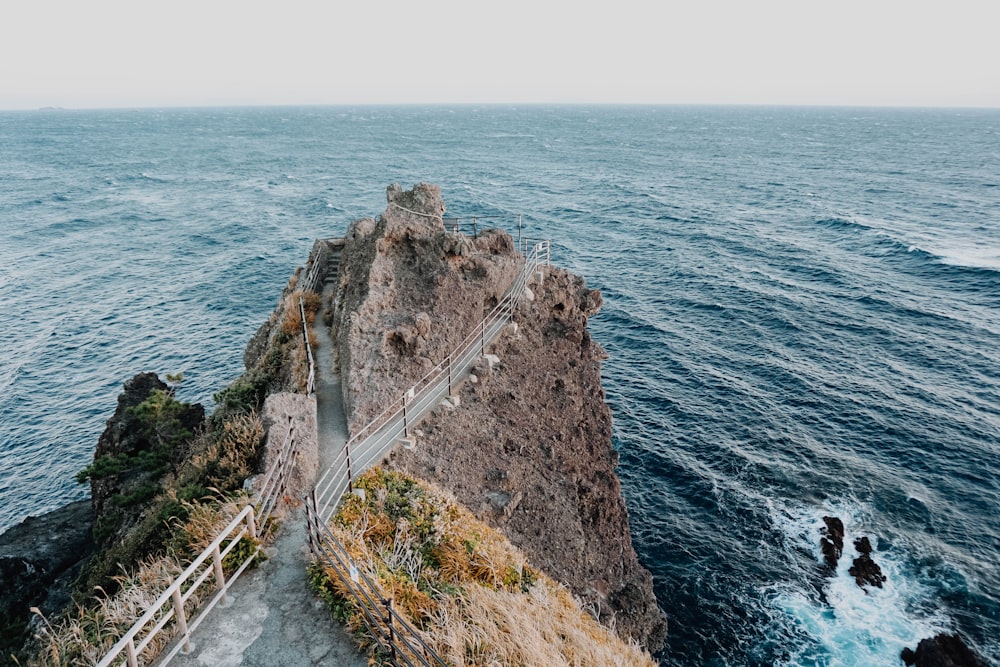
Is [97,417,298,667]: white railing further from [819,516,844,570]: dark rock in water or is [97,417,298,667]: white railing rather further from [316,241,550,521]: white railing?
[819,516,844,570]: dark rock in water

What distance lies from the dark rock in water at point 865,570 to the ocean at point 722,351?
381 millimetres

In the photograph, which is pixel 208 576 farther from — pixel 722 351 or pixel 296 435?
pixel 722 351

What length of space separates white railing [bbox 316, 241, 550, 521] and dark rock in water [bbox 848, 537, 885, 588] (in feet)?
52.9

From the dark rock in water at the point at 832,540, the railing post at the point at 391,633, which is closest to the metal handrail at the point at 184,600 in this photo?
the railing post at the point at 391,633

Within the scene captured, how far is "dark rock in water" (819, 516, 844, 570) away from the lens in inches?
917

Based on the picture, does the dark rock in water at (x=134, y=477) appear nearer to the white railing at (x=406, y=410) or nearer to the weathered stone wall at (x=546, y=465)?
the white railing at (x=406, y=410)

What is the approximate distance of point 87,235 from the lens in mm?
64750

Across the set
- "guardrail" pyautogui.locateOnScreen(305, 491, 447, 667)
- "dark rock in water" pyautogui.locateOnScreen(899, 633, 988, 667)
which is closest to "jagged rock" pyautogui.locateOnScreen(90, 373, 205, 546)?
"guardrail" pyautogui.locateOnScreen(305, 491, 447, 667)

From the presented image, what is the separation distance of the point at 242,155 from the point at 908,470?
13632 cm

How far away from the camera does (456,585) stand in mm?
10422

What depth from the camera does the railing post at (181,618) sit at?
Result: 813 centimetres

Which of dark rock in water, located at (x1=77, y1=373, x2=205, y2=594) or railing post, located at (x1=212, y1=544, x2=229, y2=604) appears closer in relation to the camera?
railing post, located at (x1=212, y1=544, x2=229, y2=604)

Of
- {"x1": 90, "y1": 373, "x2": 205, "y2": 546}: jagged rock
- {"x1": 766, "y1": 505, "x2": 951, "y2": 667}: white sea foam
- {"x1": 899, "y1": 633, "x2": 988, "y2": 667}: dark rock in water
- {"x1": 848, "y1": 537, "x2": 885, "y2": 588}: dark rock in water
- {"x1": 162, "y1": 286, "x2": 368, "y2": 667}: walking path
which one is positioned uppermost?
{"x1": 162, "y1": 286, "x2": 368, "y2": 667}: walking path

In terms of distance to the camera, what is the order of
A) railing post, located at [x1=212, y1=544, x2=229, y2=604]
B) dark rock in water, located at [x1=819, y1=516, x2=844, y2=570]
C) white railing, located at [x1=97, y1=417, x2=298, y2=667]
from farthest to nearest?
dark rock in water, located at [x1=819, y1=516, x2=844, y2=570], railing post, located at [x1=212, y1=544, x2=229, y2=604], white railing, located at [x1=97, y1=417, x2=298, y2=667]
